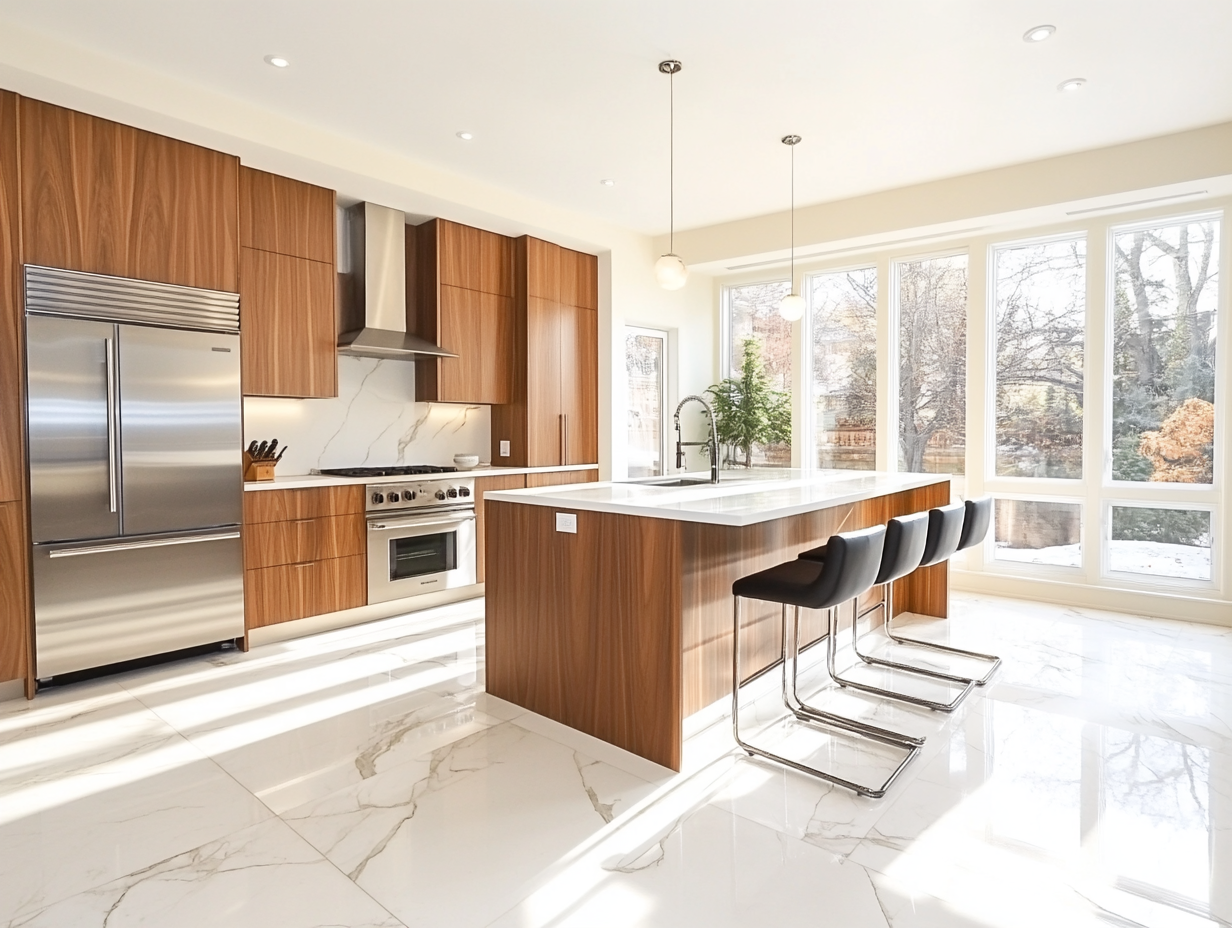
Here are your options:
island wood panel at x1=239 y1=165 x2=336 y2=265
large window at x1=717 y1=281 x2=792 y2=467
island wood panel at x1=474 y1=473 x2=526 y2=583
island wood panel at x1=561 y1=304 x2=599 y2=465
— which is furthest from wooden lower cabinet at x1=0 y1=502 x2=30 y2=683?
large window at x1=717 y1=281 x2=792 y2=467

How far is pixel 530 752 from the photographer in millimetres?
2637

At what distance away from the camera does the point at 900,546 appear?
111 inches

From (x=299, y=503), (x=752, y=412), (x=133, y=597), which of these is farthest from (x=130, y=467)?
(x=752, y=412)

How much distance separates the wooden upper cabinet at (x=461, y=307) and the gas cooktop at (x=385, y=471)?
1.67 ft

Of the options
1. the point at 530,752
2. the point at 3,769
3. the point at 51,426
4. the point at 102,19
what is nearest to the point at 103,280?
the point at 51,426

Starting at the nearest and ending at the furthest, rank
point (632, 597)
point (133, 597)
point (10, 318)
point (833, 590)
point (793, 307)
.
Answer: point (833, 590), point (632, 597), point (10, 318), point (133, 597), point (793, 307)

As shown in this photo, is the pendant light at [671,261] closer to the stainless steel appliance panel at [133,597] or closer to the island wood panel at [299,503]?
the island wood panel at [299,503]

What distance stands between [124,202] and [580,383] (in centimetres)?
328

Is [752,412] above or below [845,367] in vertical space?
below

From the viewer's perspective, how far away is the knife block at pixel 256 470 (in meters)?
4.08

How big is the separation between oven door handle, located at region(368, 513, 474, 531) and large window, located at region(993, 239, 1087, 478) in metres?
3.90

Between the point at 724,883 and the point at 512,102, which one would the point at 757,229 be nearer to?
the point at 512,102

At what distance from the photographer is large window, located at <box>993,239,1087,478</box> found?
4.94 m

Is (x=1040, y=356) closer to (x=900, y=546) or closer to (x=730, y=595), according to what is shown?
(x=900, y=546)
